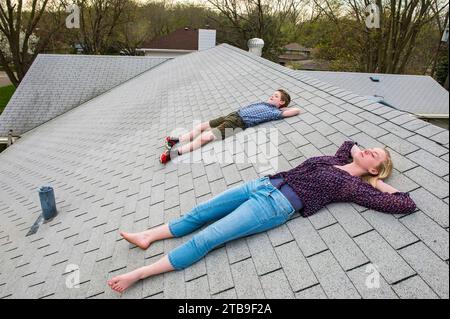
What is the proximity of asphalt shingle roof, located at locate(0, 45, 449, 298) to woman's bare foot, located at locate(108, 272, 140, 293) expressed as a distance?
0.07 metres

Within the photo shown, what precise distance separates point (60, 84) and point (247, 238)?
14248mm

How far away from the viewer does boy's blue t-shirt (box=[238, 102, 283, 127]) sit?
479cm

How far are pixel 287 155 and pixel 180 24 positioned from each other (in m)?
48.3

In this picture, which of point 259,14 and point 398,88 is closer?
point 398,88

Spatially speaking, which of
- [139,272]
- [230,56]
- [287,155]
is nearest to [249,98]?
[287,155]

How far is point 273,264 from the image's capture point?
7.59ft

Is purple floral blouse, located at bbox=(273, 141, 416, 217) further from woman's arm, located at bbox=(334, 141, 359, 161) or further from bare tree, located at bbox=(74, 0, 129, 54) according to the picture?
bare tree, located at bbox=(74, 0, 129, 54)

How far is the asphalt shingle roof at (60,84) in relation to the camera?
1307 centimetres

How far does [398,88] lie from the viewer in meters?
16.4
